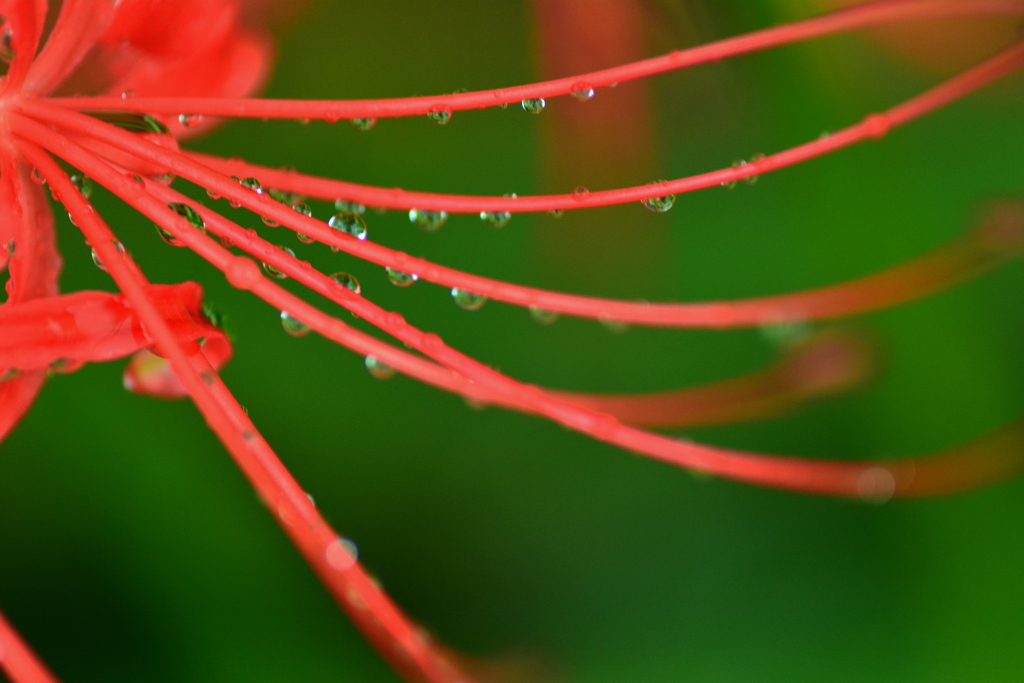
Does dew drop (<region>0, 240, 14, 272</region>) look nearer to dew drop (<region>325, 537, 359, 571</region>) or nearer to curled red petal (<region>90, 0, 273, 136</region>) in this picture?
curled red petal (<region>90, 0, 273, 136</region>)

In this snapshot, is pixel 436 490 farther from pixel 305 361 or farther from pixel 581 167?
pixel 581 167

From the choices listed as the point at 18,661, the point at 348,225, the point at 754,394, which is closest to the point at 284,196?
the point at 348,225

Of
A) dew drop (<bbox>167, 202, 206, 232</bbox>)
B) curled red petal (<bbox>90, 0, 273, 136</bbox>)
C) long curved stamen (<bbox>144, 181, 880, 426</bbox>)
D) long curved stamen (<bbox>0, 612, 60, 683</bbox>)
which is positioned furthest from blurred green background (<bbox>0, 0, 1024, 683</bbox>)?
long curved stamen (<bbox>0, 612, 60, 683</bbox>)

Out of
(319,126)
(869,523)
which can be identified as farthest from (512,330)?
(869,523)

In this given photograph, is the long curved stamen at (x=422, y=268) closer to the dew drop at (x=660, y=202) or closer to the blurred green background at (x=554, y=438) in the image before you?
Result: the dew drop at (x=660, y=202)

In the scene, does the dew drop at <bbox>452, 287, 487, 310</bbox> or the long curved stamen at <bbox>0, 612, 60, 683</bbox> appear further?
the dew drop at <bbox>452, 287, 487, 310</bbox>
